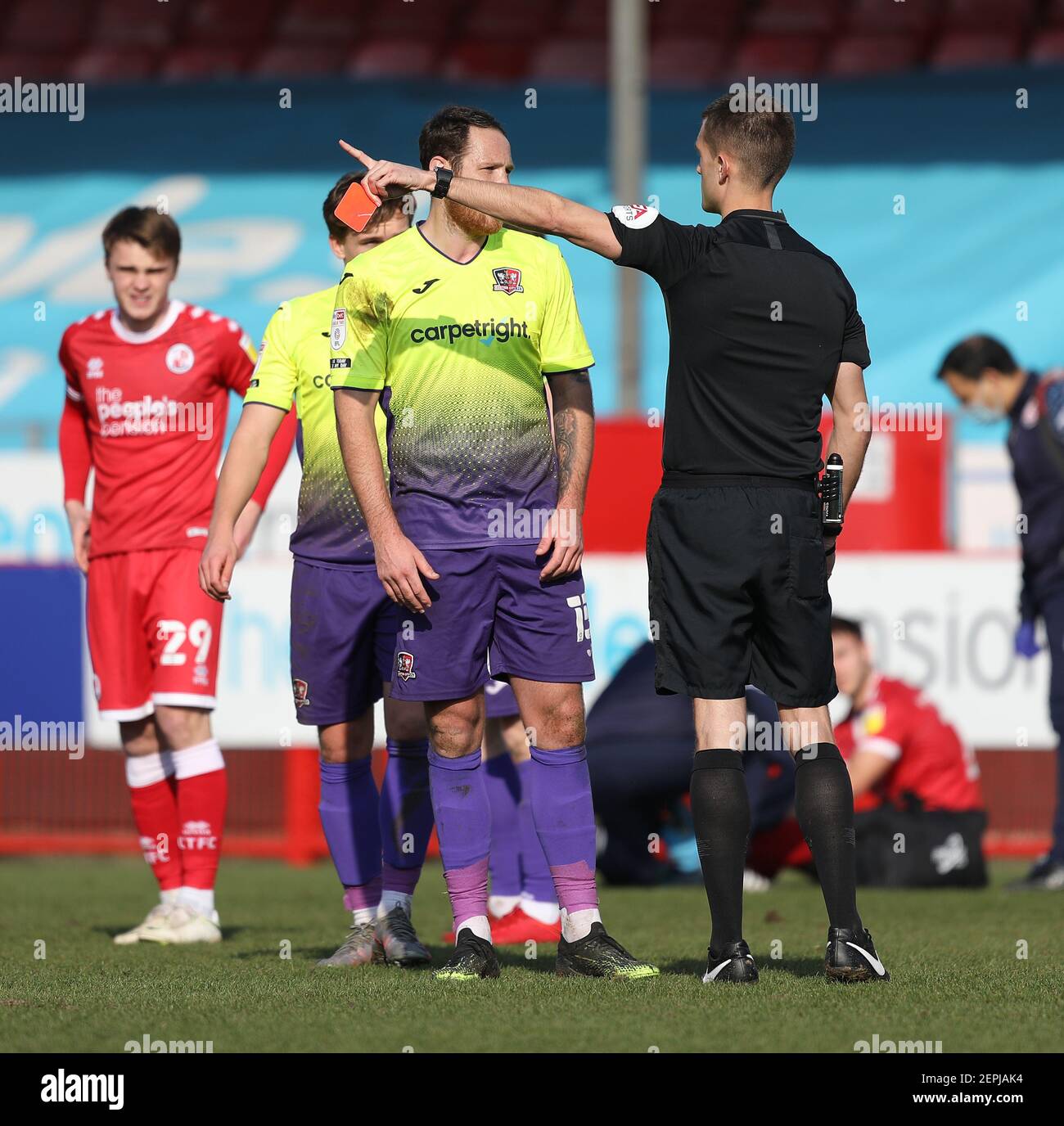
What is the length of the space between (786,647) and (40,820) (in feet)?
20.5

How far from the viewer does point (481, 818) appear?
5.07 m

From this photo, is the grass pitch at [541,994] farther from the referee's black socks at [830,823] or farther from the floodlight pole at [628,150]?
the floodlight pole at [628,150]

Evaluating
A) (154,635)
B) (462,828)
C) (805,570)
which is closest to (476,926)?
(462,828)

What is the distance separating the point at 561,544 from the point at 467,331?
59cm

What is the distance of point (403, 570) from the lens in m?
4.84

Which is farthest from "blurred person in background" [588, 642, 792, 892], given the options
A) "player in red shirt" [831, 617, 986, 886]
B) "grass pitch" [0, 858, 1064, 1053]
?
"grass pitch" [0, 858, 1064, 1053]

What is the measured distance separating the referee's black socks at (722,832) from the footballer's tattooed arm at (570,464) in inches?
23.4

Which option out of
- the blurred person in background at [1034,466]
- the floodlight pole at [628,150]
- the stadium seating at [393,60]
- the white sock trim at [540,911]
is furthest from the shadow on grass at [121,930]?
the stadium seating at [393,60]

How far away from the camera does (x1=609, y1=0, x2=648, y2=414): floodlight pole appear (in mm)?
13117

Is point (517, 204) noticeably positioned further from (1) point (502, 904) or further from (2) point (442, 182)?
(1) point (502, 904)

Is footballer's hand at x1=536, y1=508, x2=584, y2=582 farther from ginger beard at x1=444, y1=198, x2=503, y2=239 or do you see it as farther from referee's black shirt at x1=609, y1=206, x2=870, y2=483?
ginger beard at x1=444, y1=198, x2=503, y2=239

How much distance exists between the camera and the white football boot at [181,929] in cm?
629

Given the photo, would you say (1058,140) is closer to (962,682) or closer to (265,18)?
(265,18)
